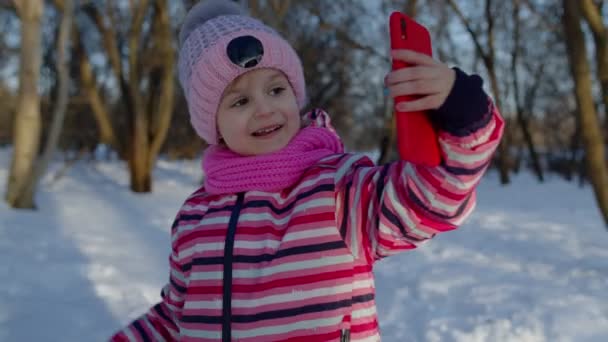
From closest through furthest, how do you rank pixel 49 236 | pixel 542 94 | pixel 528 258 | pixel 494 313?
pixel 494 313 < pixel 528 258 < pixel 49 236 < pixel 542 94

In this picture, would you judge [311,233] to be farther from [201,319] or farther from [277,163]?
[201,319]

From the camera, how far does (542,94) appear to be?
19625 millimetres

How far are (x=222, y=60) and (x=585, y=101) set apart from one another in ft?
10.3

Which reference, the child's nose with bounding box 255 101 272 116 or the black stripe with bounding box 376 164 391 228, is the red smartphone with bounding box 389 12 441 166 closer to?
the black stripe with bounding box 376 164 391 228

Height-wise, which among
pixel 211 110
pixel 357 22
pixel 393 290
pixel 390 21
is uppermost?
pixel 357 22

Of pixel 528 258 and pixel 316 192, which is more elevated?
pixel 316 192

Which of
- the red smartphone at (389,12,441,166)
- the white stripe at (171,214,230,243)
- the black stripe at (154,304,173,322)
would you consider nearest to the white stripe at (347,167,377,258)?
the red smartphone at (389,12,441,166)

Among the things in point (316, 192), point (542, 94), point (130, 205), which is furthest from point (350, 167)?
point (542, 94)

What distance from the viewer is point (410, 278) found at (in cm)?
357

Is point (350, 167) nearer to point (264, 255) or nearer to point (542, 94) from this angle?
point (264, 255)

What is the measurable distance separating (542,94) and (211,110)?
20.8 meters

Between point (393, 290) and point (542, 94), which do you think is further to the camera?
point (542, 94)

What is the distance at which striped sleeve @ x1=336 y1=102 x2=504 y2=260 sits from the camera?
2.67 feet

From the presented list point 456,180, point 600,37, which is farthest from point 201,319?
point 600,37
